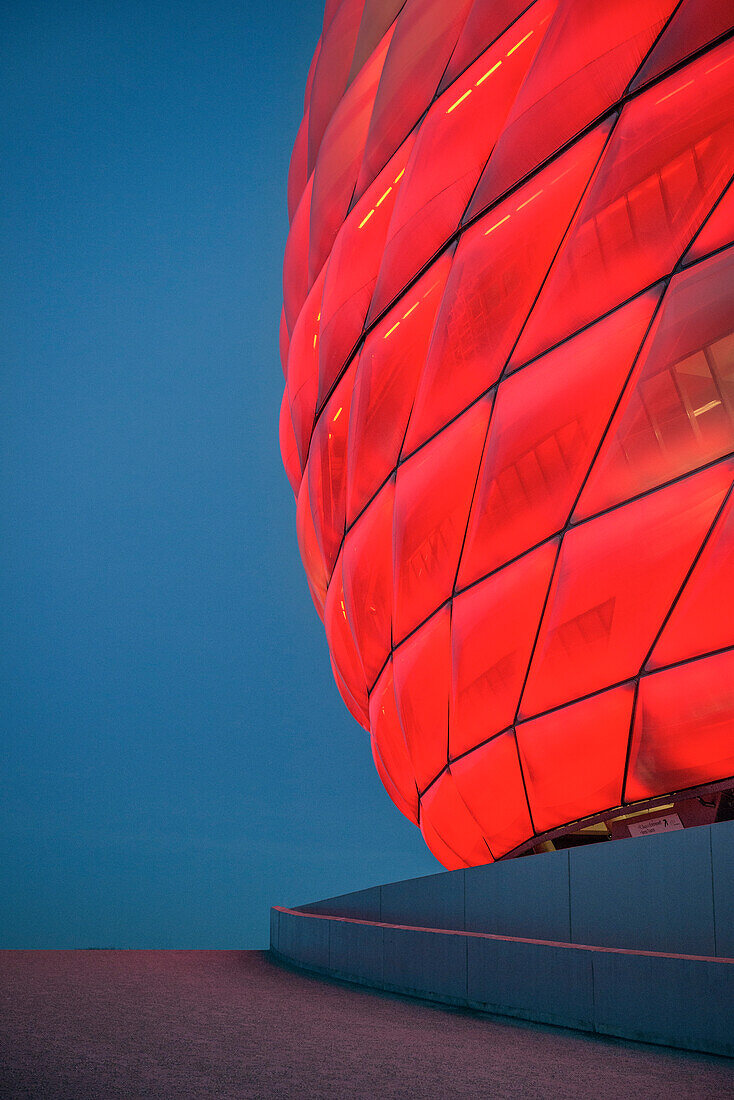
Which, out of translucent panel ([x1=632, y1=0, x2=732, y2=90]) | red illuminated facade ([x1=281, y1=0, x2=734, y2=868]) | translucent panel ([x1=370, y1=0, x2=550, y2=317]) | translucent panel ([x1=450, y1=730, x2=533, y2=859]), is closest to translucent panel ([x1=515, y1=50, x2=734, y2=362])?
red illuminated facade ([x1=281, y1=0, x2=734, y2=868])

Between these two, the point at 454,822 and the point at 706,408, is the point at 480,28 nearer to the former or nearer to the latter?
the point at 706,408

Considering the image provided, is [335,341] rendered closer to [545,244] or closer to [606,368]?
[545,244]

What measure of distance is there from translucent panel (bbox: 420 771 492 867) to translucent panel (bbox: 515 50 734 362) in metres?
6.29

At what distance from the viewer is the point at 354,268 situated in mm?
13883

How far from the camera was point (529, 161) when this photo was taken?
10547mm

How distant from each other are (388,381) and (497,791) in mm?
5453

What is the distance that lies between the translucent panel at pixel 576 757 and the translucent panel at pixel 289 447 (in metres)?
8.57

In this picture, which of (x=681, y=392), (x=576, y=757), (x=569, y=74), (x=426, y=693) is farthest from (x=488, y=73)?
(x=576, y=757)

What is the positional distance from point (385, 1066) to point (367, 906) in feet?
25.9

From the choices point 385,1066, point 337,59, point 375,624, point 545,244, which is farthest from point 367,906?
point 337,59

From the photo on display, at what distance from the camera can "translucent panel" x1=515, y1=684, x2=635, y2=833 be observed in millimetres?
9969

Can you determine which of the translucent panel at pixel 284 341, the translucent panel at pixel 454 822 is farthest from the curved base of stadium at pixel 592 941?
the translucent panel at pixel 284 341

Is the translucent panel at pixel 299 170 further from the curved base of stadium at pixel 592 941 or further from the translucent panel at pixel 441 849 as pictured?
the curved base of stadium at pixel 592 941

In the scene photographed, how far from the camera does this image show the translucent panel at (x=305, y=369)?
52.3ft
